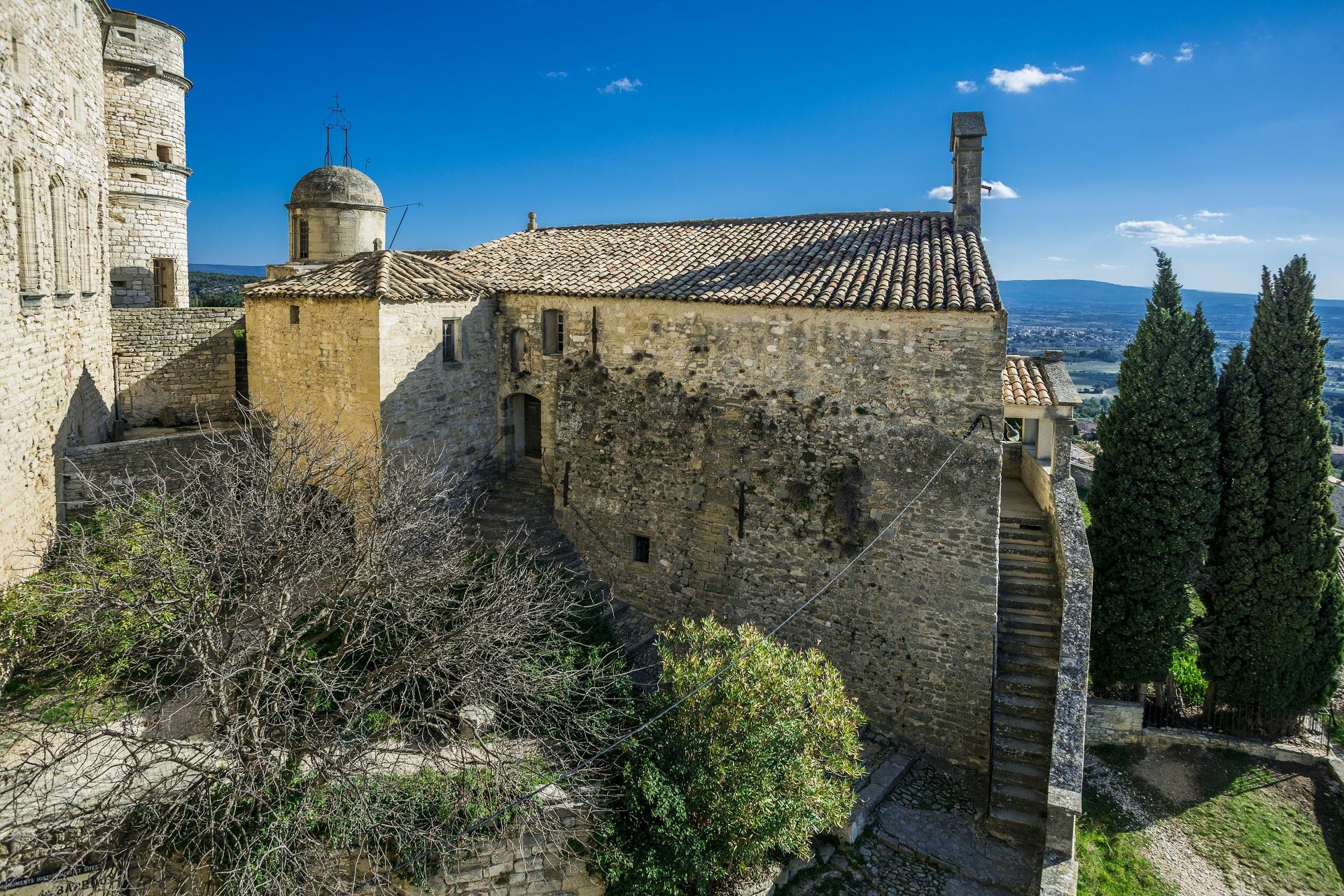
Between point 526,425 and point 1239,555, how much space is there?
14299mm

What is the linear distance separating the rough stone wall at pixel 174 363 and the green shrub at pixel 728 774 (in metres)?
13.7

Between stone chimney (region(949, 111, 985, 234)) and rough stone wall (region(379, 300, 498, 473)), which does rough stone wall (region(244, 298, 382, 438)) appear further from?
stone chimney (region(949, 111, 985, 234))

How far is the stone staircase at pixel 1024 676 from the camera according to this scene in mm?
12508

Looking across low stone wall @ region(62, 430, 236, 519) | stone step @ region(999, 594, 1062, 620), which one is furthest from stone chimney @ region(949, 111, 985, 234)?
low stone wall @ region(62, 430, 236, 519)

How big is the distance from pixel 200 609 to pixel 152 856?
2506 mm

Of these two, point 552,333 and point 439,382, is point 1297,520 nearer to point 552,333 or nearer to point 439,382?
point 552,333

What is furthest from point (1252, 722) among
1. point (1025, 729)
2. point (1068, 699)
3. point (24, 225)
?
point (24, 225)

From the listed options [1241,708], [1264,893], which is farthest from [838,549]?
[1241,708]

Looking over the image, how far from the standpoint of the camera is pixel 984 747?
1372 centimetres

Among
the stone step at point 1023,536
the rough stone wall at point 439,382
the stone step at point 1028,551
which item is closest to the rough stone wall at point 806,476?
the rough stone wall at point 439,382

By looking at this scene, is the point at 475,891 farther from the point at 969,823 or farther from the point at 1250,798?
the point at 1250,798

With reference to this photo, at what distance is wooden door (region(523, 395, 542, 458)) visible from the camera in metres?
18.4

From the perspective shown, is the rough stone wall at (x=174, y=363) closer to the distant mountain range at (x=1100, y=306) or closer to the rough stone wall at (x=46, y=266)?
the rough stone wall at (x=46, y=266)

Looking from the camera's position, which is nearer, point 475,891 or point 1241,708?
point 475,891
